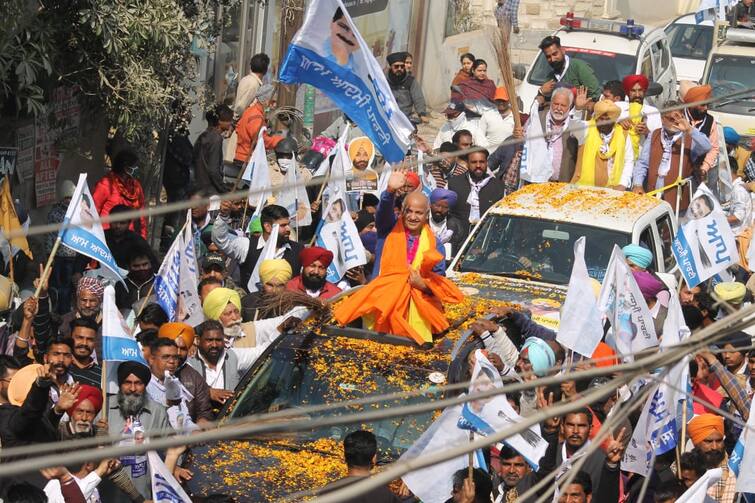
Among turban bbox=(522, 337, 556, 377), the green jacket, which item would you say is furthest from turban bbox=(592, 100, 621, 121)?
turban bbox=(522, 337, 556, 377)

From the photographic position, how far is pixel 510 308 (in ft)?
31.6

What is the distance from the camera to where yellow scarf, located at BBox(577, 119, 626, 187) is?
13586 mm

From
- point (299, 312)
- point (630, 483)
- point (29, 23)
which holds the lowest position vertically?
point (630, 483)

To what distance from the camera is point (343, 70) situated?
Result: 31.7 feet

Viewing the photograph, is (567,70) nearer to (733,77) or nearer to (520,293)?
(733,77)

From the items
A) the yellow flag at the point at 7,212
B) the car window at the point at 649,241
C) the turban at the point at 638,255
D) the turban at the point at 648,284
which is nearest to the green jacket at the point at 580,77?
the car window at the point at 649,241

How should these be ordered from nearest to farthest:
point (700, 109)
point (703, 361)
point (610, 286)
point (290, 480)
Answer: point (290, 480) < point (610, 286) < point (703, 361) < point (700, 109)

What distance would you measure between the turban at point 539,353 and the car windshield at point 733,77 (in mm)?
12363

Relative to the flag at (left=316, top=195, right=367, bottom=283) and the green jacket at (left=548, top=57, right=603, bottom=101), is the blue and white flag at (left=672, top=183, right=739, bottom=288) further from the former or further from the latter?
the green jacket at (left=548, top=57, right=603, bottom=101)

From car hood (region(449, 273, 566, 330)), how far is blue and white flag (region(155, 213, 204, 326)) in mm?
1902

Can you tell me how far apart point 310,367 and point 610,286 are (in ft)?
6.70

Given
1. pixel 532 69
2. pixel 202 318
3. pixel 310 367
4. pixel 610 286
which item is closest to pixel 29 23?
pixel 202 318

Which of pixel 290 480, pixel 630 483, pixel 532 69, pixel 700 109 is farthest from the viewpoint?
pixel 532 69

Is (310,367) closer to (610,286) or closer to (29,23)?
(610,286)
